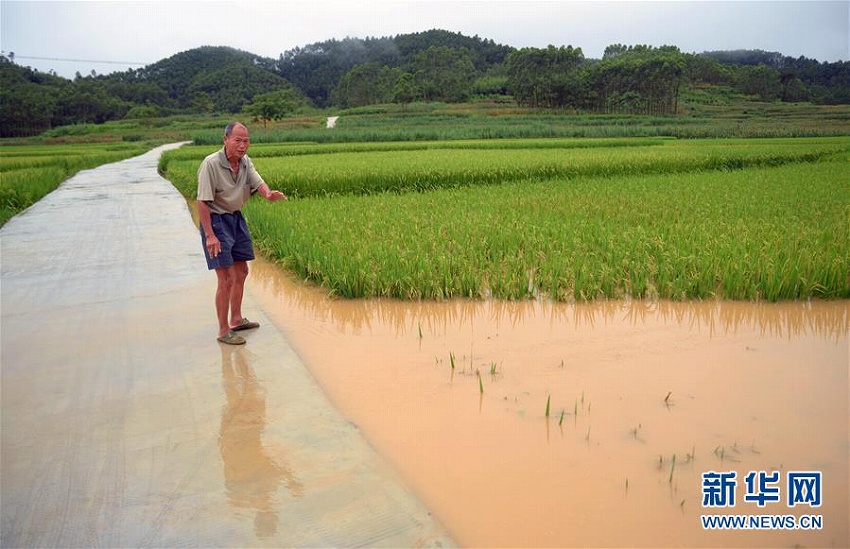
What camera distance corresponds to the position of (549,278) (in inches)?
187

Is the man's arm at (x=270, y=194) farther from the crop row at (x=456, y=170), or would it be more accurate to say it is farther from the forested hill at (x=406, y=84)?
the forested hill at (x=406, y=84)

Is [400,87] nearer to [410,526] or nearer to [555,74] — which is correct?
[555,74]

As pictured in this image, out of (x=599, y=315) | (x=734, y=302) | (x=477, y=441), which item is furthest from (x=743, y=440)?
(x=734, y=302)

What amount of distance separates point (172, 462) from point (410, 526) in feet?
3.40

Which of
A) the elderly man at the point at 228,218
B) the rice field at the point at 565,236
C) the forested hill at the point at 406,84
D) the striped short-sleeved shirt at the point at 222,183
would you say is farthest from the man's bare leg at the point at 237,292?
the forested hill at the point at 406,84

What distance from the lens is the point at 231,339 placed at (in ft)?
11.9

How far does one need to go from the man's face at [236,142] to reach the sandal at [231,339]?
1.14m

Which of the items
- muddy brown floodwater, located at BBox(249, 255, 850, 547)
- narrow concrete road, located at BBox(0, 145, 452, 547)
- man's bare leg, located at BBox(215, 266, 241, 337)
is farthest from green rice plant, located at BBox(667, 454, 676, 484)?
man's bare leg, located at BBox(215, 266, 241, 337)

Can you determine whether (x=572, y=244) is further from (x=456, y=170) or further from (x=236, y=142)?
(x=456, y=170)

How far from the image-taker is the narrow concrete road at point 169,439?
6.16 feet

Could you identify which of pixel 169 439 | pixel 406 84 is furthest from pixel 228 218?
pixel 406 84

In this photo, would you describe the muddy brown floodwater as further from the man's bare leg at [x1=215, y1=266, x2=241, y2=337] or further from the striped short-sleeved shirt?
the striped short-sleeved shirt

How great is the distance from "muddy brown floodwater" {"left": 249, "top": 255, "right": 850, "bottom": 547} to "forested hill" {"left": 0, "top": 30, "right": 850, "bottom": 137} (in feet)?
163

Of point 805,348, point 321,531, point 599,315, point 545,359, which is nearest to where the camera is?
point 321,531
